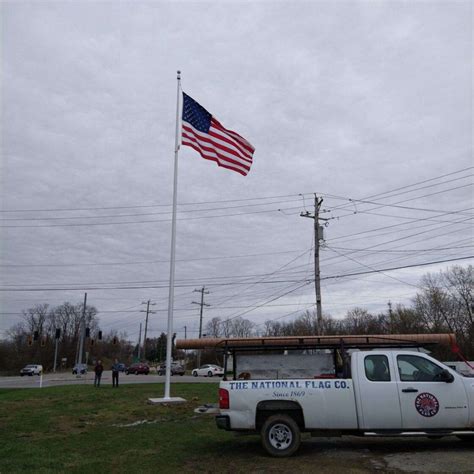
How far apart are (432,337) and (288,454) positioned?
3730 millimetres

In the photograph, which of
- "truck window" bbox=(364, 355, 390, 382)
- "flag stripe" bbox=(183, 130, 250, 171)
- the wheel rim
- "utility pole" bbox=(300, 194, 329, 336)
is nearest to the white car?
"utility pole" bbox=(300, 194, 329, 336)

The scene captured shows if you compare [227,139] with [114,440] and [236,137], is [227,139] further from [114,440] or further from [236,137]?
[114,440]

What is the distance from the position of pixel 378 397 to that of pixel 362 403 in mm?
285

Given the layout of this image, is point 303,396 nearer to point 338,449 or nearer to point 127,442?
point 338,449

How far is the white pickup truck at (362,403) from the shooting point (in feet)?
26.9

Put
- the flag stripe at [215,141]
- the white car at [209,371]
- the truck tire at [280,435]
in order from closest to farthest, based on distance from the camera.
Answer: the truck tire at [280,435] → the flag stripe at [215,141] → the white car at [209,371]

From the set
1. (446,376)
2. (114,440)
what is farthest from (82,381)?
(446,376)

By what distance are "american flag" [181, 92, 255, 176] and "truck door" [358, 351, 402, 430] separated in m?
11.0

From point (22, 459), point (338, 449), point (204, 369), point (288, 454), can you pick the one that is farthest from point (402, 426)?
point (204, 369)

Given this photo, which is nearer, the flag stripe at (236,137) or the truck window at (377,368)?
the truck window at (377,368)

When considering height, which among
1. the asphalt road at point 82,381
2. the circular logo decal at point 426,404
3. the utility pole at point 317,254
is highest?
the utility pole at point 317,254

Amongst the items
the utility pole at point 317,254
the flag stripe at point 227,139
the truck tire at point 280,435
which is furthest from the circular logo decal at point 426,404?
the utility pole at point 317,254

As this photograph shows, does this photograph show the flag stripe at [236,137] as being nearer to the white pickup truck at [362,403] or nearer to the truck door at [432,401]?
the white pickup truck at [362,403]

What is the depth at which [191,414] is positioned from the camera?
48.8 feet
